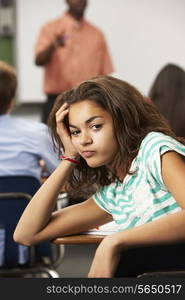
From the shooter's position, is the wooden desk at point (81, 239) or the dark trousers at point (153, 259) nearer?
the dark trousers at point (153, 259)

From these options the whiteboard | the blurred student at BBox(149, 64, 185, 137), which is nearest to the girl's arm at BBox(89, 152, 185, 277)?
the blurred student at BBox(149, 64, 185, 137)

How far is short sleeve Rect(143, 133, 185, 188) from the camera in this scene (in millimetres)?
1520

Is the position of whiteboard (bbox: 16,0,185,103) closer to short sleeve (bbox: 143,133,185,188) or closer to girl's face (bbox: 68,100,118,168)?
girl's face (bbox: 68,100,118,168)

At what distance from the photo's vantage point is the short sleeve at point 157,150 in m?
1.52

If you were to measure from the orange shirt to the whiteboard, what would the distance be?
2.05 ft

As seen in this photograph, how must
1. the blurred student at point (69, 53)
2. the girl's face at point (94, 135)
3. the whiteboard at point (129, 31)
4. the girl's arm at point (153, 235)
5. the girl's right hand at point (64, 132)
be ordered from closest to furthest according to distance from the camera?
the girl's arm at point (153, 235)
the girl's face at point (94, 135)
the girl's right hand at point (64, 132)
the blurred student at point (69, 53)
the whiteboard at point (129, 31)

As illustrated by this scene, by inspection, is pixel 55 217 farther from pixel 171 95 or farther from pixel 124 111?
pixel 171 95

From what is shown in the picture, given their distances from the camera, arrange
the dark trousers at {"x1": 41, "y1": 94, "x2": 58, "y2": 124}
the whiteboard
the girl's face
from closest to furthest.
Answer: the girl's face < the dark trousers at {"x1": 41, "y1": 94, "x2": 58, "y2": 124} < the whiteboard

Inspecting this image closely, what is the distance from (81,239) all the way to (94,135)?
0.30 metres

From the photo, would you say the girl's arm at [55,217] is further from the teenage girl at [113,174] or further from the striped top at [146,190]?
the striped top at [146,190]

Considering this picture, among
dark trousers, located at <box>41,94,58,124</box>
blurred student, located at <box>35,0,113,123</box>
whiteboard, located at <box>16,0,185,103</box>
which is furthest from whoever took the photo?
whiteboard, located at <box>16,0,185,103</box>

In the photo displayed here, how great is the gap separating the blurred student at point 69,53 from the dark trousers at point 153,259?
4.10 metres

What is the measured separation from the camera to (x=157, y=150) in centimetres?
153

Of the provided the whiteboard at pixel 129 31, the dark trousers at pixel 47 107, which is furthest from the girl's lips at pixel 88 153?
the whiteboard at pixel 129 31
